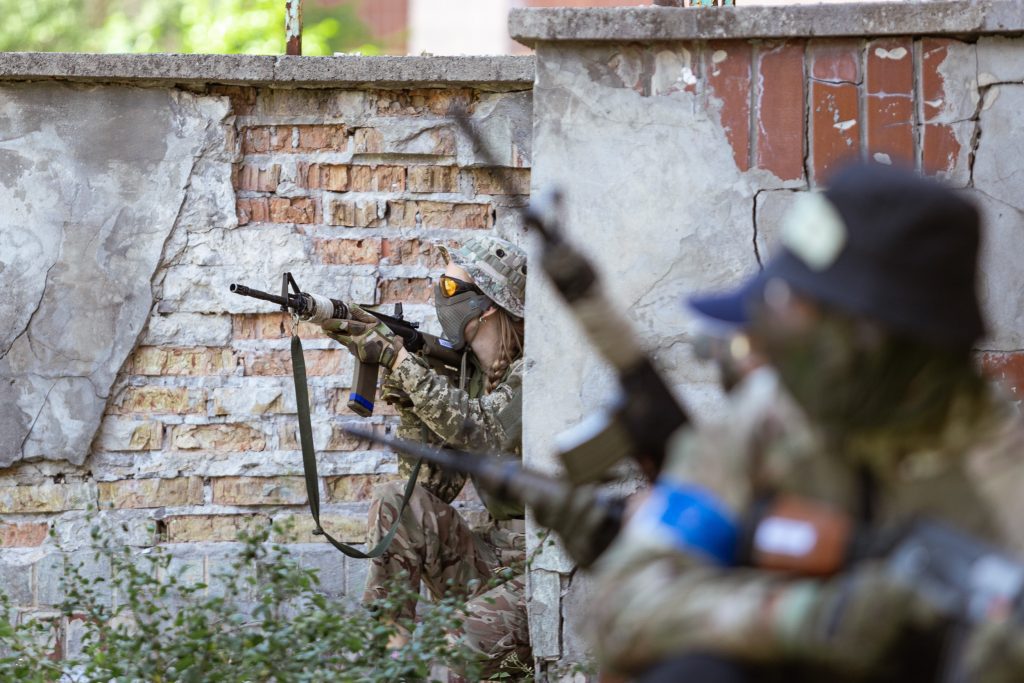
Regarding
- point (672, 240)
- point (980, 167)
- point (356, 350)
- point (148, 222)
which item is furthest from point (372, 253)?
point (980, 167)

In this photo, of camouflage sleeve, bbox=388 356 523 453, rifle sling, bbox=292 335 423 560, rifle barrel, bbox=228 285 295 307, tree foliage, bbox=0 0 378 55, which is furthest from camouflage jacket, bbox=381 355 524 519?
tree foliage, bbox=0 0 378 55

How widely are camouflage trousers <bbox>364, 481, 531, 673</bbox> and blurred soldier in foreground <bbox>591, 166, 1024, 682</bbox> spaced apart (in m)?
2.25

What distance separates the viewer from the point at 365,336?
4.29m

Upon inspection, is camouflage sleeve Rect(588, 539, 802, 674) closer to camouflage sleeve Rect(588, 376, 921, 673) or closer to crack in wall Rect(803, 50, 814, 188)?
camouflage sleeve Rect(588, 376, 921, 673)

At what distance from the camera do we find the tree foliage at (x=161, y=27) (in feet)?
37.1

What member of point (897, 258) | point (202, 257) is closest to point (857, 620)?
point (897, 258)

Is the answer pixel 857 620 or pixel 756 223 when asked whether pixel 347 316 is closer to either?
pixel 756 223

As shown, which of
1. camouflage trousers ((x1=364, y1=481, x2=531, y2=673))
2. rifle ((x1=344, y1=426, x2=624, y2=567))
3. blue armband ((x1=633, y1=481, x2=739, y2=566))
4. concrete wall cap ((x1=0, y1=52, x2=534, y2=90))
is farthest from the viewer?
concrete wall cap ((x1=0, y1=52, x2=534, y2=90))

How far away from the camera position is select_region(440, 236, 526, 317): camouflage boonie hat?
14.3 ft

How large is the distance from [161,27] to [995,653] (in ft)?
39.5

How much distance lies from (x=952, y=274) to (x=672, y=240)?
184 cm

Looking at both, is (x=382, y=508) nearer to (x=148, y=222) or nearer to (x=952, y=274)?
(x=148, y=222)

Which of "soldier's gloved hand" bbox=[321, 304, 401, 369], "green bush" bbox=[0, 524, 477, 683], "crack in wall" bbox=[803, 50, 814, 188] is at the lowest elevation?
"green bush" bbox=[0, 524, 477, 683]

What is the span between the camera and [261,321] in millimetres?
4500
